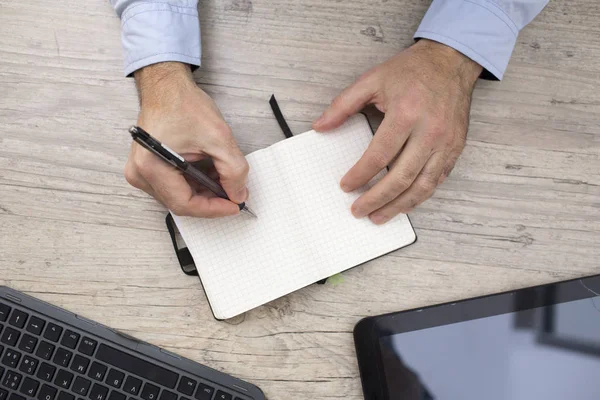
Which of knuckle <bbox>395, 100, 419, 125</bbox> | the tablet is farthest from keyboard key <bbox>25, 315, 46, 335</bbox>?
knuckle <bbox>395, 100, 419, 125</bbox>

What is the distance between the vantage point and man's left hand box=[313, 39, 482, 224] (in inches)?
26.3

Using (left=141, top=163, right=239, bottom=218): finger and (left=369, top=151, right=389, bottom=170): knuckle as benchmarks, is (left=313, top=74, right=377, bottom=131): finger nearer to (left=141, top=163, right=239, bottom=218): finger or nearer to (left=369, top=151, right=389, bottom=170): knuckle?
(left=369, top=151, right=389, bottom=170): knuckle

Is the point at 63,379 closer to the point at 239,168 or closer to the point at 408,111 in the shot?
the point at 239,168

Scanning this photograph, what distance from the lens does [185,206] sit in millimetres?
626

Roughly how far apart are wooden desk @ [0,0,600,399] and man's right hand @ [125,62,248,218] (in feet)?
0.25

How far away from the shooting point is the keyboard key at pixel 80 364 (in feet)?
2.14

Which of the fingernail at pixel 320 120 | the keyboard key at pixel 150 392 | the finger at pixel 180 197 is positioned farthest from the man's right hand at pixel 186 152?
the keyboard key at pixel 150 392

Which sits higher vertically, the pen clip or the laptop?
the pen clip

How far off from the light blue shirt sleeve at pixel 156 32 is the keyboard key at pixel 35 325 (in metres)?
0.34

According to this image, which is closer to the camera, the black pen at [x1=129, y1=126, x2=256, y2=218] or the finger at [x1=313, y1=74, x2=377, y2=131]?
the black pen at [x1=129, y1=126, x2=256, y2=218]

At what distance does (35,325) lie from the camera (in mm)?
662

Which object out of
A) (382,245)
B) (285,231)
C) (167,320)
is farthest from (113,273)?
(382,245)

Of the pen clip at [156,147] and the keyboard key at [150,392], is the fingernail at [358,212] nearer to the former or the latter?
the pen clip at [156,147]

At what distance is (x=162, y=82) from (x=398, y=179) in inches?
12.9
